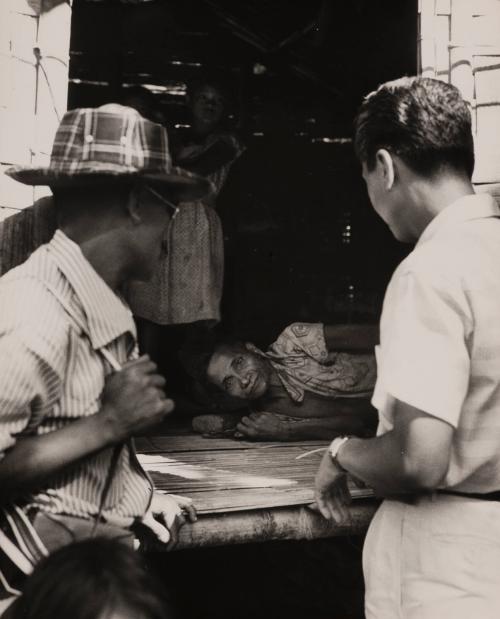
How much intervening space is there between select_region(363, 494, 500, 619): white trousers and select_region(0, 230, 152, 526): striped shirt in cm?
76

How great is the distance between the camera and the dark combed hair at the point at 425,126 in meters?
2.09

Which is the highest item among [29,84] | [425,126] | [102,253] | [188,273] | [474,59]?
[474,59]

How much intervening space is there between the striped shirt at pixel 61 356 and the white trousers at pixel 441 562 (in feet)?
2.49

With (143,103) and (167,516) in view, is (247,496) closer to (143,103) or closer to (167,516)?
(167,516)

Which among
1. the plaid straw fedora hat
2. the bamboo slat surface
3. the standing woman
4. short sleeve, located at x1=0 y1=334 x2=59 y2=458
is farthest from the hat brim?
the standing woman

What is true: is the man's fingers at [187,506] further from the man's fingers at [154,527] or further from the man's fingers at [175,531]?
the man's fingers at [154,527]

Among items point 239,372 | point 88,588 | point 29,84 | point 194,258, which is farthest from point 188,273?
point 88,588

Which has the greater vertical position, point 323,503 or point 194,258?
point 194,258

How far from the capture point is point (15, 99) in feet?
10.4

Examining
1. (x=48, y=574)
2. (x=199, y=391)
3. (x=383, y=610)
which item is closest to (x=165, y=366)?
(x=199, y=391)

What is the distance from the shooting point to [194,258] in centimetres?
602

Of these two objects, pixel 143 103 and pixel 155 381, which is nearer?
pixel 155 381

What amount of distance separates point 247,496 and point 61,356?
189cm

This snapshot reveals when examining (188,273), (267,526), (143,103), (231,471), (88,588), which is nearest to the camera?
(88,588)
